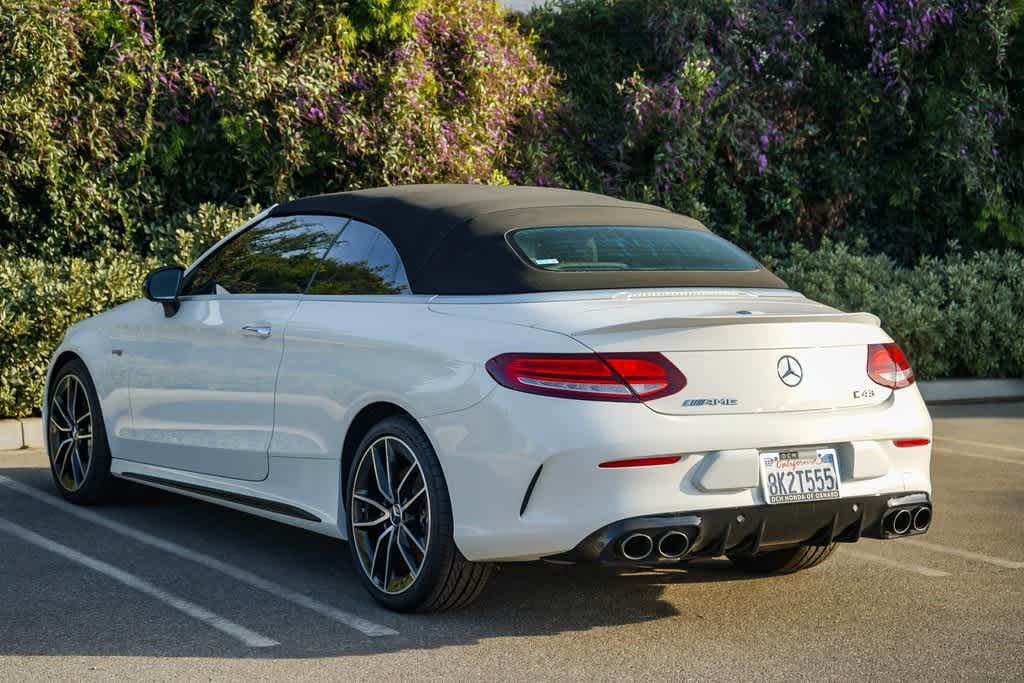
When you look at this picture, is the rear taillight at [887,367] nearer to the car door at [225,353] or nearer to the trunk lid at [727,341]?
the trunk lid at [727,341]

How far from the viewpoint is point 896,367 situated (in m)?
5.63

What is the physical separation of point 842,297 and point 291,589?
352 inches

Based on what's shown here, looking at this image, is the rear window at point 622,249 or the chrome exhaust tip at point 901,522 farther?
the rear window at point 622,249

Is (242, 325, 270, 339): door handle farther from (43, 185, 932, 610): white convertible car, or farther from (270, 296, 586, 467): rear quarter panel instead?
(270, 296, 586, 467): rear quarter panel

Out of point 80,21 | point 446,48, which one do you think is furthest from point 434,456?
point 446,48

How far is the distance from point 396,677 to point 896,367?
2226 mm

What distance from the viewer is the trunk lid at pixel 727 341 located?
511cm

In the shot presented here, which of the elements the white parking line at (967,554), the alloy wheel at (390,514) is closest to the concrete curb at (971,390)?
the white parking line at (967,554)

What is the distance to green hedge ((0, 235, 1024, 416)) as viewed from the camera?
34.3ft

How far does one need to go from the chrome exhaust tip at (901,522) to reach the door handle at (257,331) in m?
2.62

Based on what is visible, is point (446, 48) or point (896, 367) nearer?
point (896, 367)

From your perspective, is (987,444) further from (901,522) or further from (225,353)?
(225,353)

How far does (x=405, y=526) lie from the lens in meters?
5.54

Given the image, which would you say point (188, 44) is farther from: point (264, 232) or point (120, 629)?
point (120, 629)
